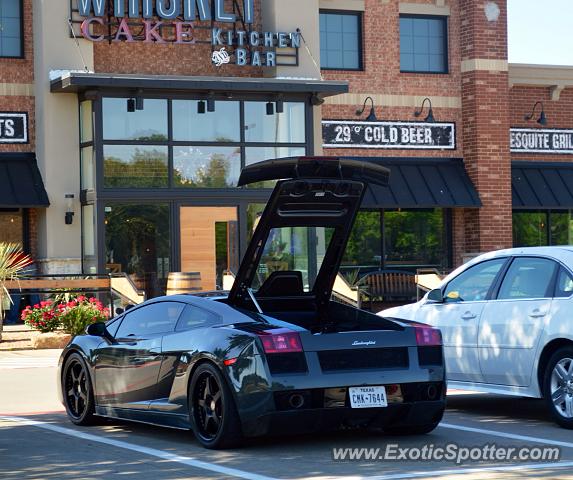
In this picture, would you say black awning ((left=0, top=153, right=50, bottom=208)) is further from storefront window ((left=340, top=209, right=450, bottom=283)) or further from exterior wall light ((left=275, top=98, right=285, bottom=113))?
storefront window ((left=340, top=209, right=450, bottom=283))

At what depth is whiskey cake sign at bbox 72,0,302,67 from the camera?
26.5 metres

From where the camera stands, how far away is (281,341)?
9.23 metres

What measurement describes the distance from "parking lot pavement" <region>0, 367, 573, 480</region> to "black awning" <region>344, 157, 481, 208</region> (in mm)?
16844

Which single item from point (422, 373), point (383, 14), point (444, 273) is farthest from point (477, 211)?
point (422, 373)

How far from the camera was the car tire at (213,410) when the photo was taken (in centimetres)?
926

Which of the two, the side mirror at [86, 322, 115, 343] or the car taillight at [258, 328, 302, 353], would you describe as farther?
the side mirror at [86, 322, 115, 343]

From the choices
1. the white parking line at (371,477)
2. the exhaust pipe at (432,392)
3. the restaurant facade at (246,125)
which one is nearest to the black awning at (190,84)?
the restaurant facade at (246,125)

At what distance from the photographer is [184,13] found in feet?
89.0

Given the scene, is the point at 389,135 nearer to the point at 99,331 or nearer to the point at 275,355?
the point at 99,331

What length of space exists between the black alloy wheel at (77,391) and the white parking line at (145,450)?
0.69 ft

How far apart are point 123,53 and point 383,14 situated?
6677 mm

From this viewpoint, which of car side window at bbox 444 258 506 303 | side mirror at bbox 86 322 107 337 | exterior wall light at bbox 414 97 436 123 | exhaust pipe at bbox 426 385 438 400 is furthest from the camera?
exterior wall light at bbox 414 97 436 123

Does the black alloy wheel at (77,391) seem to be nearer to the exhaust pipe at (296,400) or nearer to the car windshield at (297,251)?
the exhaust pipe at (296,400)

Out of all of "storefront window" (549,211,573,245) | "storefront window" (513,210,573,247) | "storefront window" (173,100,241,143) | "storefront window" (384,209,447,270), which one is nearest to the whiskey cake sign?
"storefront window" (173,100,241,143)
